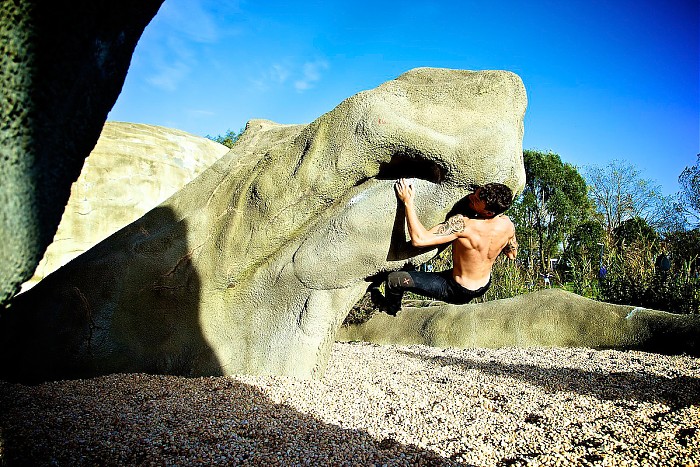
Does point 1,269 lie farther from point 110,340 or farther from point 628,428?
point 628,428

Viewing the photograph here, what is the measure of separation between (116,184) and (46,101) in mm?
7543

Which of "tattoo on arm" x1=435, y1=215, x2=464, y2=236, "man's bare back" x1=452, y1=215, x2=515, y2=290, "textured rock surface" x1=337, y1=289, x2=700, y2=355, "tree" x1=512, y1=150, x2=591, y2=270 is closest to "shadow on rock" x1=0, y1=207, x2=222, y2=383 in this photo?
"tattoo on arm" x1=435, y1=215, x2=464, y2=236

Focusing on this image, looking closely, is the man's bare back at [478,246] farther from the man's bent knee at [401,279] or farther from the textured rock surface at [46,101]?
the textured rock surface at [46,101]

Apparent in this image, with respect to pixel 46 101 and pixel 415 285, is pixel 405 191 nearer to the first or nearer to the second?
pixel 415 285

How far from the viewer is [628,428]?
10.8ft

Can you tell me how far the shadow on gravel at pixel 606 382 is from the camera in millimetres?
4191

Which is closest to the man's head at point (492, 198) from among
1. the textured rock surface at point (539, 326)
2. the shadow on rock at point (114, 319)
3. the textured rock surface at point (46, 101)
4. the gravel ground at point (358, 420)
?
the gravel ground at point (358, 420)

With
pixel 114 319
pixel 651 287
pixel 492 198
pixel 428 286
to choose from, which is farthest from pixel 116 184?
pixel 651 287

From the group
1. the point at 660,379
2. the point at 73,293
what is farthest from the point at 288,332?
the point at 660,379

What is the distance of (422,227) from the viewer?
414 centimetres

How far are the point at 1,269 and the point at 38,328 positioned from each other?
3113 mm

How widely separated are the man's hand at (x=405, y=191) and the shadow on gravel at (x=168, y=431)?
1.80m

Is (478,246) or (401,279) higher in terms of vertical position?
(478,246)

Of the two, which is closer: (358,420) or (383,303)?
(358,420)
